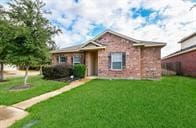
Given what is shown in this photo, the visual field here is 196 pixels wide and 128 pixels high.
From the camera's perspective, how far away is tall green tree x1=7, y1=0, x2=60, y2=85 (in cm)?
1370

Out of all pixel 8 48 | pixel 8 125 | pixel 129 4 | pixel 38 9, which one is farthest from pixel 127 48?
pixel 8 125

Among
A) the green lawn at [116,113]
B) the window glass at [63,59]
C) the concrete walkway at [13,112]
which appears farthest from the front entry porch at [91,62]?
the green lawn at [116,113]

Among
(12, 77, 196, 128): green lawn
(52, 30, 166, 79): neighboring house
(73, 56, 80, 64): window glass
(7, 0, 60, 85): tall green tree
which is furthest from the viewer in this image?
(73, 56, 80, 64): window glass

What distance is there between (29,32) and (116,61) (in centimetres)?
813

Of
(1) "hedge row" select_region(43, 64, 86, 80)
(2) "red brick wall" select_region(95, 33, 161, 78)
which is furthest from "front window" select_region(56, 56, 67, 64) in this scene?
(2) "red brick wall" select_region(95, 33, 161, 78)

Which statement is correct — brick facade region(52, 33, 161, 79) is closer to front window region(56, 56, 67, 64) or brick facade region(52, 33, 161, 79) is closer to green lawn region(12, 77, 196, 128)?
front window region(56, 56, 67, 64)

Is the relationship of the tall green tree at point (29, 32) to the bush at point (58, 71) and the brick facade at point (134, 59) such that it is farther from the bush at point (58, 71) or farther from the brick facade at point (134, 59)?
the brick facade at point (134, 59)

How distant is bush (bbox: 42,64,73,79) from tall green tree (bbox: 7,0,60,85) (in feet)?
10.8

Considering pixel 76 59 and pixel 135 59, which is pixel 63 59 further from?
pixel 135 59

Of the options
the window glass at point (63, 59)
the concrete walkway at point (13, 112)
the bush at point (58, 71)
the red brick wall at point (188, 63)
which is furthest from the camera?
the window glass at point (63, 59)

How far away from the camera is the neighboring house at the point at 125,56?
1736cm

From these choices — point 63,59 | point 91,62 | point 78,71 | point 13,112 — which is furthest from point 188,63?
point 13,112

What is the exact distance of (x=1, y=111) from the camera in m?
8.52

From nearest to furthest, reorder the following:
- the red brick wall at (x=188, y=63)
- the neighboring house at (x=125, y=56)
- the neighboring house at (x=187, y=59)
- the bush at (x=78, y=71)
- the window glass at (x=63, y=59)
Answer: the neighboring house at (x=125, y=56), the bush at (x=78, y=71), the red brick wall at (x=188, y=63), the neighboring house at (x=187, y=59), the window glass at (x=63, y=59)
